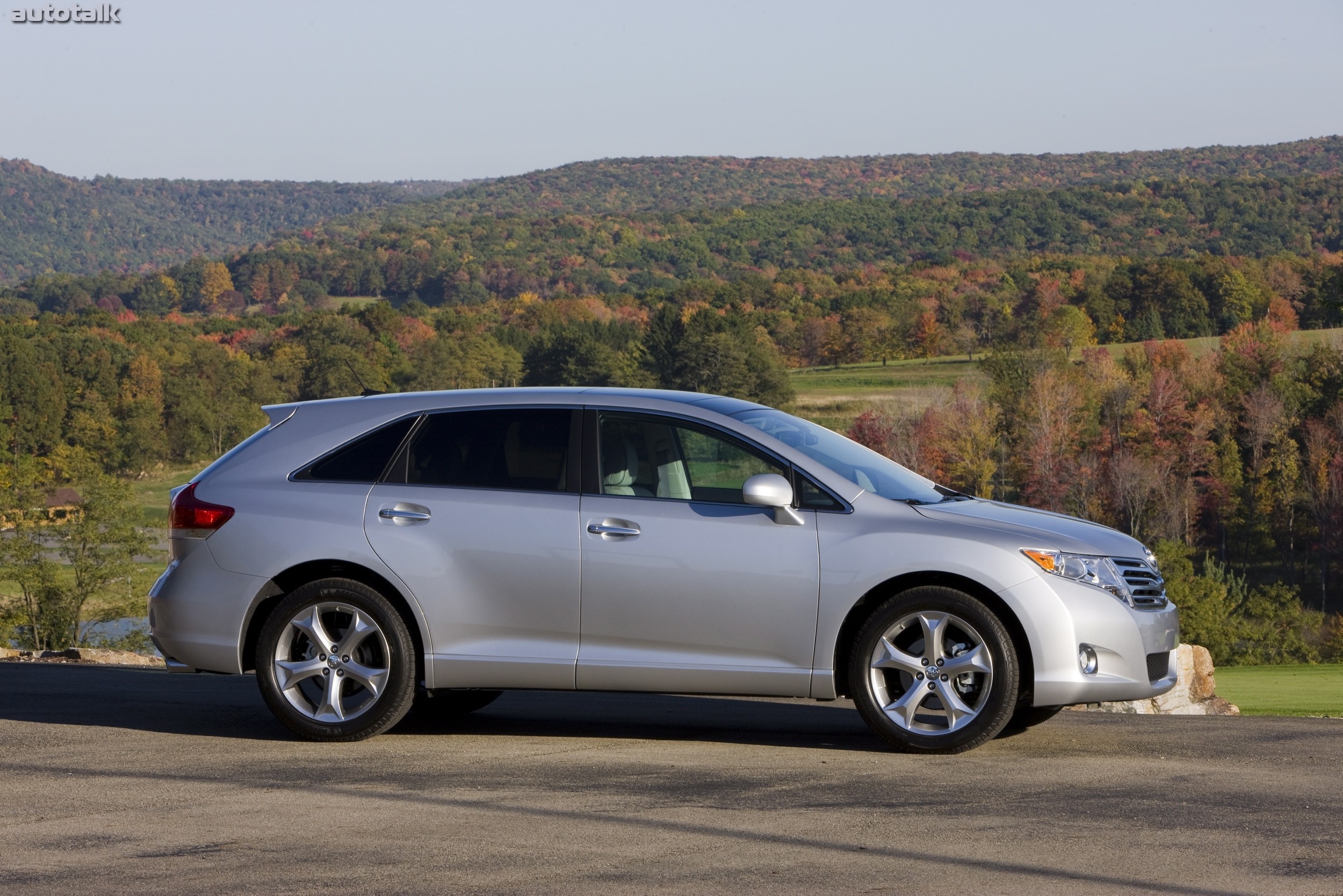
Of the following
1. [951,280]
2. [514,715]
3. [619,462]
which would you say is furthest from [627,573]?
[951,280]

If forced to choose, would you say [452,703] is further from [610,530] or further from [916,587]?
[916,587]

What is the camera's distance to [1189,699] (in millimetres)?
15039

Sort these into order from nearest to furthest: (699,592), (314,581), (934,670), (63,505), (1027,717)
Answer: (934,670) → (699,592) → (314,581) → (1027,717) → (63,505)

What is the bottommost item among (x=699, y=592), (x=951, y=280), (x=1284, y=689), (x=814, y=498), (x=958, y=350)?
(x=1284, y=689)

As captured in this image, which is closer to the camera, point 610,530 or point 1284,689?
point 610,530

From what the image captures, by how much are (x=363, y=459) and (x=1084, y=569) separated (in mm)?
3485

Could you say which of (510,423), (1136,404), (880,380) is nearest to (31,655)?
(510,423)

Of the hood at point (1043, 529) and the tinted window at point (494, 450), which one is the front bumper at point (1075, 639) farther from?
the tinted window at point (494, 450)

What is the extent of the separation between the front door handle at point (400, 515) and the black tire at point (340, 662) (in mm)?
351

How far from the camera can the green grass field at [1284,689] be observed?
20094mm

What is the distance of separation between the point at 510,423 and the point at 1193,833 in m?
3.61

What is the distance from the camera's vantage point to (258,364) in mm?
137625

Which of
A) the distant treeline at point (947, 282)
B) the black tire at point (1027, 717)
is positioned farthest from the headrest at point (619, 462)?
the distant treeline at point (947, 282)

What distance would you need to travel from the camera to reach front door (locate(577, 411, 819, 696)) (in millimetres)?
6547
